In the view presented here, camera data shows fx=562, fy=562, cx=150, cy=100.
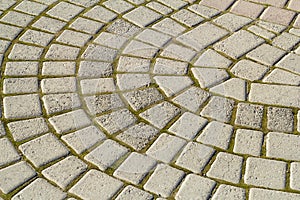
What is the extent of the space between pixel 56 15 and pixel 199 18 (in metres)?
1.20

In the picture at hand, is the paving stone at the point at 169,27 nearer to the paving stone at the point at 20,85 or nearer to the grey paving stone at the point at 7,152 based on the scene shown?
the paving stone at the point at 20,85

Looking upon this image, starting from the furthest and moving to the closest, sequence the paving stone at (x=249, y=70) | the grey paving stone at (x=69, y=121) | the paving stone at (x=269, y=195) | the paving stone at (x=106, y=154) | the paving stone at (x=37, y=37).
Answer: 1. the paving stone at (x=37, y=37)
2. the paving stone at (x=249, y=70)
3. the grey paving stone at (x=69, y=121)
4. the paving stone at (x=106, y=154)
5. the paving stone at (x=269, y=195)

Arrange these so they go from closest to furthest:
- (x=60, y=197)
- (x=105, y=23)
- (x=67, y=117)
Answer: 1. (x=60, y=197)
2. (x=67, y=117)
3. (x=105, y=23)

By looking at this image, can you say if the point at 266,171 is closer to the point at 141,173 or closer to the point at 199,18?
the point at 141,173

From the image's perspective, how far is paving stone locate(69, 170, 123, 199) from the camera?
310 cm

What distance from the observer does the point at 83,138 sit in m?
3.48

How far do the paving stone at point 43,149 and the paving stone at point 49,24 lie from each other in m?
1.30

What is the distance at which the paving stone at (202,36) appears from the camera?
434 centimetres

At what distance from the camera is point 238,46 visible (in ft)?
14.1

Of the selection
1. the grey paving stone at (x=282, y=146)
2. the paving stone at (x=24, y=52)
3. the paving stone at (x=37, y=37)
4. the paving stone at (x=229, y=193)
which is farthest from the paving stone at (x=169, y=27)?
the paving stone at (x=229, y=193)

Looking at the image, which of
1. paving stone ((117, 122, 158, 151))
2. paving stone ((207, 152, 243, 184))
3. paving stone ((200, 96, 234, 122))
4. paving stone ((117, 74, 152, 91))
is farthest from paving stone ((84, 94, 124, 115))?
paving stone ((207, 152, 243, 184))

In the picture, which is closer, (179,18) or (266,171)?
(266,171)

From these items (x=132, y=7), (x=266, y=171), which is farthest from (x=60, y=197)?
(x=132, y=7)

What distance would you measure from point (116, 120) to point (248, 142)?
85cm
